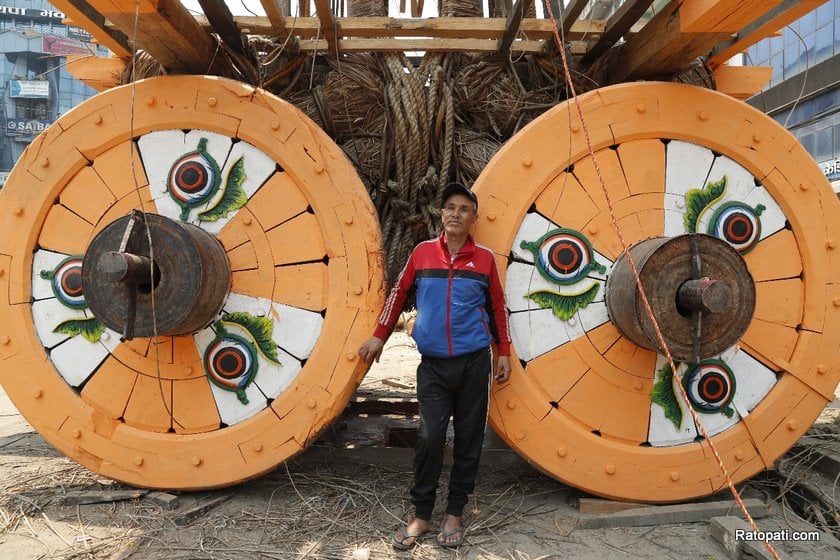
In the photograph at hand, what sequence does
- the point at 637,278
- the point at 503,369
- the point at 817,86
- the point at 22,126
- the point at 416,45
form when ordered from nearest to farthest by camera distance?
1. the point at 637,278
2. the point at 503,369
3. the point at 416,45
4. the point at 817,86
5. the point at 22,126

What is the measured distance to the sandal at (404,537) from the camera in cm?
244

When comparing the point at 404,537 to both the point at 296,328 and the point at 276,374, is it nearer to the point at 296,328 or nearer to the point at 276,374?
the point at 276,374

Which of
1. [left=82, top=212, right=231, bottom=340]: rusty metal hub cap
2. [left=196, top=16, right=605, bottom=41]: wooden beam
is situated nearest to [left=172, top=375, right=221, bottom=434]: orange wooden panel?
[left=82, top=212, right=231, bottom=340]: rusty metal hub cap

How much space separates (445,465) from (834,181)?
33.7ft

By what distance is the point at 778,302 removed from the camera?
290 cm

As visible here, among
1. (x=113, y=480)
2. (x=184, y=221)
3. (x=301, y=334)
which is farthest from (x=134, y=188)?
(x=113, y=480)

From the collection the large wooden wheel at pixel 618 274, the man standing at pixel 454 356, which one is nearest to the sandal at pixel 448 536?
the man standing at pixel 454 356

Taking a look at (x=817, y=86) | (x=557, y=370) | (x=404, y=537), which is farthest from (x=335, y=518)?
(x=817, y=86)

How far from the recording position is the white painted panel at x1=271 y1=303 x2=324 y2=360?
286cm

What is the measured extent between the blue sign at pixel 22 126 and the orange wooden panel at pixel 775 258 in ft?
99.1

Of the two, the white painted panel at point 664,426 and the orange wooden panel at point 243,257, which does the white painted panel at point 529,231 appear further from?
the orange wooden panel at point 243,257

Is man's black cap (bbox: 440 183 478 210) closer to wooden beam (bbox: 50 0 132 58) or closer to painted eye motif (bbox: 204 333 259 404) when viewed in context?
painted eye motif (bbox: 204 333 259 404)

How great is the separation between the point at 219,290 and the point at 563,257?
1.68 metres

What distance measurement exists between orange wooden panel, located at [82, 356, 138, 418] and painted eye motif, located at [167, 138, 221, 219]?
0.83 metres
